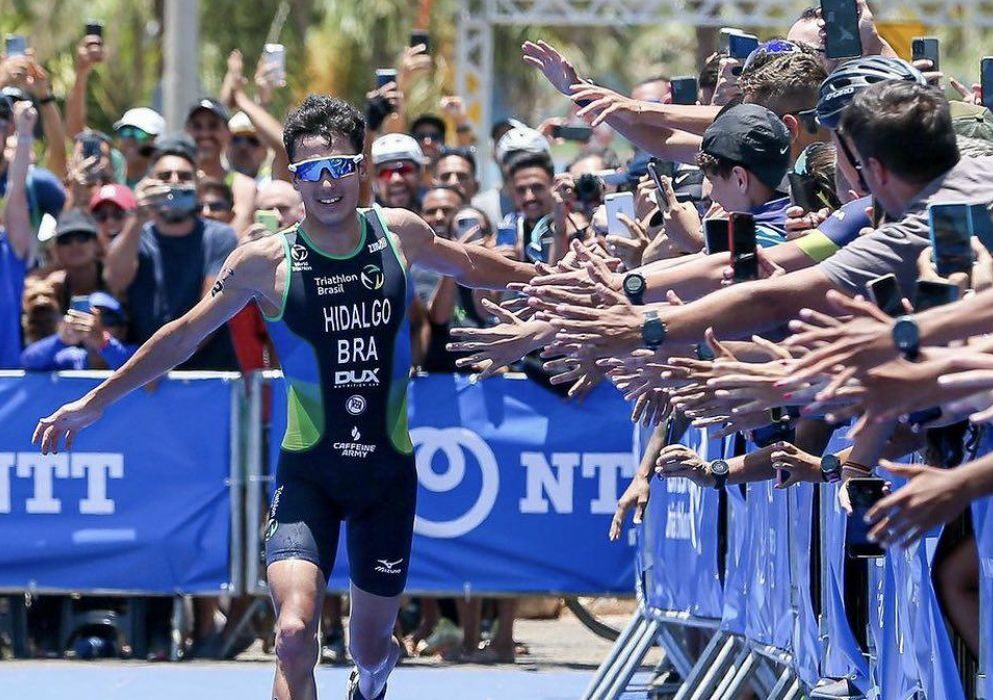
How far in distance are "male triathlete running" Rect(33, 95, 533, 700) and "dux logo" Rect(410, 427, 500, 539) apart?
3.08 m

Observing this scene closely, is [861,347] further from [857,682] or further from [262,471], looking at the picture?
[262,471]

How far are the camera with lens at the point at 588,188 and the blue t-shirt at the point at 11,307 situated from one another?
3200mm

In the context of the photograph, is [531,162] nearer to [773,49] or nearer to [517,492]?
[517,492]

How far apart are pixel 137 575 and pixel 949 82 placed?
16.8ft

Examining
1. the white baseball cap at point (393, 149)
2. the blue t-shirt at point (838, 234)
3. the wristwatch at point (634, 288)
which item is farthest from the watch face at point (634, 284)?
the white baseball cap at point (393, 149)

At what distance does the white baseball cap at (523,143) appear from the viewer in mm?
10766

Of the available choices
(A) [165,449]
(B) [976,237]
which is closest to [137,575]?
(A) [165,449]

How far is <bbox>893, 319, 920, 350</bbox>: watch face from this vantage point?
384 cm

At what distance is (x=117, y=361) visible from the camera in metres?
10.3

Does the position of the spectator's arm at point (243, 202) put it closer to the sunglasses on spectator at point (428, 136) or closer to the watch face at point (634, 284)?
the sunglasses on spectator at point (428, 136)

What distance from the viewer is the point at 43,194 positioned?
11109mm

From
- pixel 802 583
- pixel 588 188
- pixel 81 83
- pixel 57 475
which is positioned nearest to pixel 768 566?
pixel 802 583

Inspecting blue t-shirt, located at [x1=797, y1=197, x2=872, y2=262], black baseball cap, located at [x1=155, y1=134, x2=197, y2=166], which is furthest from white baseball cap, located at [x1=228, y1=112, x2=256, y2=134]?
blue t-shirt, located at [x1=797, y1=197, x2=872, y2=262]

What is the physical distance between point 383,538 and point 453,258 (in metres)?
1.06
